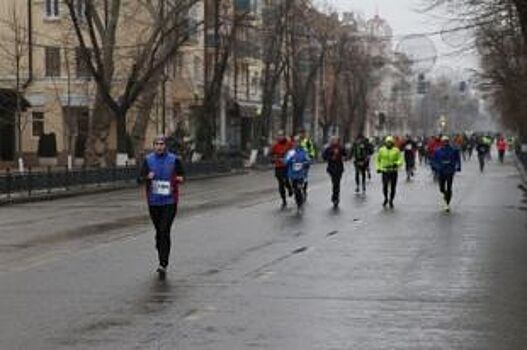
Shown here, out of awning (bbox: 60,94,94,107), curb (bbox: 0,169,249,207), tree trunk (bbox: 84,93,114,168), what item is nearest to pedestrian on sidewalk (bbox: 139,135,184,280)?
curb (bbox: 0,169,249,207)

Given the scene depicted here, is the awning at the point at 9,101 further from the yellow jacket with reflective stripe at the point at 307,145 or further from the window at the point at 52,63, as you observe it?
the yellow jacket with reflective stripe at the point at 307,145

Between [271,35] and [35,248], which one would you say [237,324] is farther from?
[271,35]

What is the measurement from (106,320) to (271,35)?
5696 centimetres

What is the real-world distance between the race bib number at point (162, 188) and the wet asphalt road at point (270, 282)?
1.03 m

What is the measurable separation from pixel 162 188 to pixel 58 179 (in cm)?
2182

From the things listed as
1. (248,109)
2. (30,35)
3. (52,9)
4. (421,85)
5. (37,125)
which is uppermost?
(52,9)

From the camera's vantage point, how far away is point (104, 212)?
25.2 metres

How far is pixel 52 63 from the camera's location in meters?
62.0

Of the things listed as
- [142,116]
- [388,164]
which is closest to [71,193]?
[388,164]

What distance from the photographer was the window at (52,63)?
61656mm

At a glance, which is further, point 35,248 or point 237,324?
point 35,248

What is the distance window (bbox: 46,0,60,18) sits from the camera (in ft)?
202

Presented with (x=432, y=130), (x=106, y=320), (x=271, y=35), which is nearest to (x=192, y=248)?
(x=106, y=320)

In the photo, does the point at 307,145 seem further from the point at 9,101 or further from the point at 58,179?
the point at 9,101
